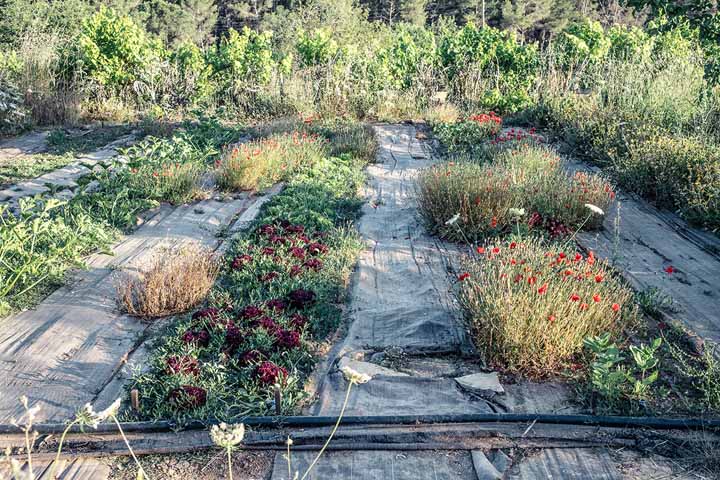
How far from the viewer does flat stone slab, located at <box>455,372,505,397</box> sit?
322cm

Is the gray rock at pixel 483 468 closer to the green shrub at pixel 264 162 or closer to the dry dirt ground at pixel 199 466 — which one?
the dry dirt ground at pixel 199 466

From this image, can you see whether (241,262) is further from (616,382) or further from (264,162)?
(264,162)

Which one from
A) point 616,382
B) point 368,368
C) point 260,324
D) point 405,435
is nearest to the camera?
point 405,435

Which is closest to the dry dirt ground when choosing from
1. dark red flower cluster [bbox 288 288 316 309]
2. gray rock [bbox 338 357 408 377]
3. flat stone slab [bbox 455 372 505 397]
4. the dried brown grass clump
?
gray rock [bbox 338 357 408 377]

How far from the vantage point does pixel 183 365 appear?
3.23m

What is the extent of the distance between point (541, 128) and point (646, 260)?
581cm

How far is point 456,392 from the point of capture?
128 inches

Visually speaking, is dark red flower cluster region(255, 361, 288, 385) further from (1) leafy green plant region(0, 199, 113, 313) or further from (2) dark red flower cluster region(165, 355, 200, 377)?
(1) leafy green plant region(0, 199, 113, 313)

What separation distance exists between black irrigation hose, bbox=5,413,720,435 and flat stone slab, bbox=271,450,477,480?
16 cm

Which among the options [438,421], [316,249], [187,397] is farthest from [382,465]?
[316,249]

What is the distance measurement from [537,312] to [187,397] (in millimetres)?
1758

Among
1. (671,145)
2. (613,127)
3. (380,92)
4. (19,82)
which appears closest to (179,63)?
(19,82)

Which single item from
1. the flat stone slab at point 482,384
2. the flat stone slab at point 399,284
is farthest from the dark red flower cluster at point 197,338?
the flat stone slab at point 482,384

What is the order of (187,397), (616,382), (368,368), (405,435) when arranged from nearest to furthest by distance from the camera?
(405,435)
(187,397)
(616,382)
(368,368)
